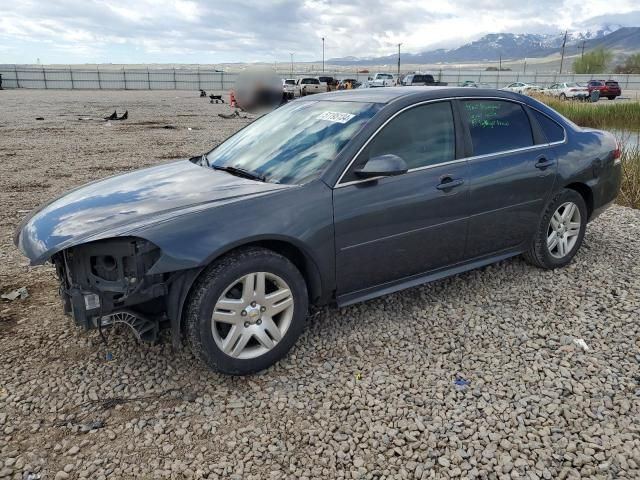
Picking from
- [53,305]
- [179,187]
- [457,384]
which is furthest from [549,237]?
[53,305]

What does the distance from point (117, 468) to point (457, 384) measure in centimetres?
191

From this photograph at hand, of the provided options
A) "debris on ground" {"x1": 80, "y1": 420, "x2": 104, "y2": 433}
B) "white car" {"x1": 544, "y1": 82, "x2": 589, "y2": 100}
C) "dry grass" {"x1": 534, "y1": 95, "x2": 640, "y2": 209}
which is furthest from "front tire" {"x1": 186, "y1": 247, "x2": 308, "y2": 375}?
"white car" {"x1": 544, "y1": 82, "x2": 589, "y2": 100}

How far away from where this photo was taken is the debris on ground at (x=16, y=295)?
4.11 metres

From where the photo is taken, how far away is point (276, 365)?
3244 mm

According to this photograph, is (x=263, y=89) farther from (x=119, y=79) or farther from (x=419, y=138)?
(x=119, y=79)

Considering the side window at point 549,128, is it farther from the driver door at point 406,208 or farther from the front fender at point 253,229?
the front fender at point 253,229

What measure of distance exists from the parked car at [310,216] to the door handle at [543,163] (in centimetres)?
1

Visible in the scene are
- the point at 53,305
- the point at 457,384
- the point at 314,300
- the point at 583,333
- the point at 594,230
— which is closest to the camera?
the point at 457,384

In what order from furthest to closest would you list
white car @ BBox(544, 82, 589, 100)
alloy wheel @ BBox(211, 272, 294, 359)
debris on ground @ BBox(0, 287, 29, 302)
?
1. white car @ BBox(544, 82, 589, 100)
2. debris on ground @ BBox(0, 287, 29, 302)
3. alloy wheel @ BBox(211, 272, 294, 359)

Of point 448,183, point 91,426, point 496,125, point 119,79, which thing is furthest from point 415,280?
point 119,79

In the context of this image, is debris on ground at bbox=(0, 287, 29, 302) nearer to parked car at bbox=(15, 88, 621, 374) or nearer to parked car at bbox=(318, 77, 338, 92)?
parked car at bbox=(15, 88, 621, 374)

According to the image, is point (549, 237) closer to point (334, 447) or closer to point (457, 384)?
point (457, 384)

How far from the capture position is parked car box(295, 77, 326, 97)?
34191mm

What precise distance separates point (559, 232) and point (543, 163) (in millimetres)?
715
